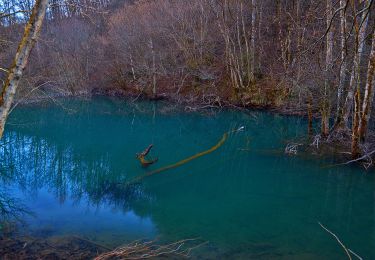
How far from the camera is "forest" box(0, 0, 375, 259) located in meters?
Answer: 14.7

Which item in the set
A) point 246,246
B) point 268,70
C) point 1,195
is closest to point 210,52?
point 268,70

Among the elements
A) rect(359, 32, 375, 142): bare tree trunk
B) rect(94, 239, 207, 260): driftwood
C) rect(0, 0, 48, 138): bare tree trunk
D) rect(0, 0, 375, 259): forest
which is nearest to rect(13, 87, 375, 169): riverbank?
rect(0, 0, 375, 259): forest

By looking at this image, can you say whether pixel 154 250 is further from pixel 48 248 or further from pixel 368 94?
pixel 368 94

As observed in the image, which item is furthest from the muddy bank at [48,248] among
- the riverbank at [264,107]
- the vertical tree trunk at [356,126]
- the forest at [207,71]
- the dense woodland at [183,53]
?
the dense woodland at [183,53]

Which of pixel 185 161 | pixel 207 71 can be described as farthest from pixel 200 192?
pixel 207 71

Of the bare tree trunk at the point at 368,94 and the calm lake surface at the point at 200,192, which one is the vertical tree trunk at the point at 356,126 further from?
the calm lake surface at the point at 200,192

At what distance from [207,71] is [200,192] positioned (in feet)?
66.8

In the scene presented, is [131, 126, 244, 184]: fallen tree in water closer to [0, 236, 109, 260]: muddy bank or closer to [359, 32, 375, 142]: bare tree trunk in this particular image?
[0, 236, 109, 260]: muddy bank

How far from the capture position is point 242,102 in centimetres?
2672

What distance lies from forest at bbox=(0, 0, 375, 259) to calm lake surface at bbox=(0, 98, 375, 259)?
0.98 feet

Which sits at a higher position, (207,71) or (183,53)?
(183,53)

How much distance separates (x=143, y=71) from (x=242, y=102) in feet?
36.2

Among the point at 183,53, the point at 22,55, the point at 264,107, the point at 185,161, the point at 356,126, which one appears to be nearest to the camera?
the point at 22,55

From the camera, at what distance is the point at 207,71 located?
30.4 meters
